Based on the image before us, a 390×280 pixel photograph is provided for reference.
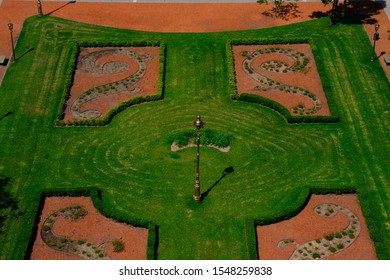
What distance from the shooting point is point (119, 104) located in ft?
245

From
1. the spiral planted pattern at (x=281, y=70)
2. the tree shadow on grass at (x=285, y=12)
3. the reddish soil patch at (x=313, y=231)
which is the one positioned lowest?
the reddish soil patch at (x=313, y=231)

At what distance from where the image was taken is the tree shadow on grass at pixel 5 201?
2430 inches

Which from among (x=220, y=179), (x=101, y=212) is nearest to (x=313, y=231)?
(x=220, y=179)

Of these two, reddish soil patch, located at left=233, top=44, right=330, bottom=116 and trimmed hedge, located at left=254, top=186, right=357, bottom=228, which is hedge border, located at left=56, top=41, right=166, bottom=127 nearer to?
reddish soil patch, located at left=233, top=44, right=330, bottom=116

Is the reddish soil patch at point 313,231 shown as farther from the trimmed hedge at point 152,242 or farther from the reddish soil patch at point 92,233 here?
the reddish soil patch at point 92,233

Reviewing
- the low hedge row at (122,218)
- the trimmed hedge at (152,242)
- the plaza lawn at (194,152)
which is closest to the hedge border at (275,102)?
the plaza lawn at (194,152)

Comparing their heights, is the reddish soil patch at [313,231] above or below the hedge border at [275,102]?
below

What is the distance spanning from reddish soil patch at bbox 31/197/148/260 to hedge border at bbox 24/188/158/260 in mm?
359

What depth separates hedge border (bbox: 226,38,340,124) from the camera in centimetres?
7250

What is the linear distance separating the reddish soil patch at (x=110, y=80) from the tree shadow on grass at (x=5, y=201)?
37.6 ft

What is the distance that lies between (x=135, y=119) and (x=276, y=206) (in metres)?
19.2

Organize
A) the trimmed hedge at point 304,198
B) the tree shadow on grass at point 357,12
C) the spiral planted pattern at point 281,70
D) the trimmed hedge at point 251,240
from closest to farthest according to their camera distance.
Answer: the trimmed hedge at point 251,240 < the trimmed hedge at point 304,198 < the spiral planted pattern at point 281,70 < the tree shadow on grass at point 357,12

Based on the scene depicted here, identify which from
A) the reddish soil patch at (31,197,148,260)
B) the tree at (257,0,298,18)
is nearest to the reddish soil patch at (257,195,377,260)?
the reddish soil patch at (31,197,148,260)

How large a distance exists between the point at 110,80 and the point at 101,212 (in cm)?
2213
